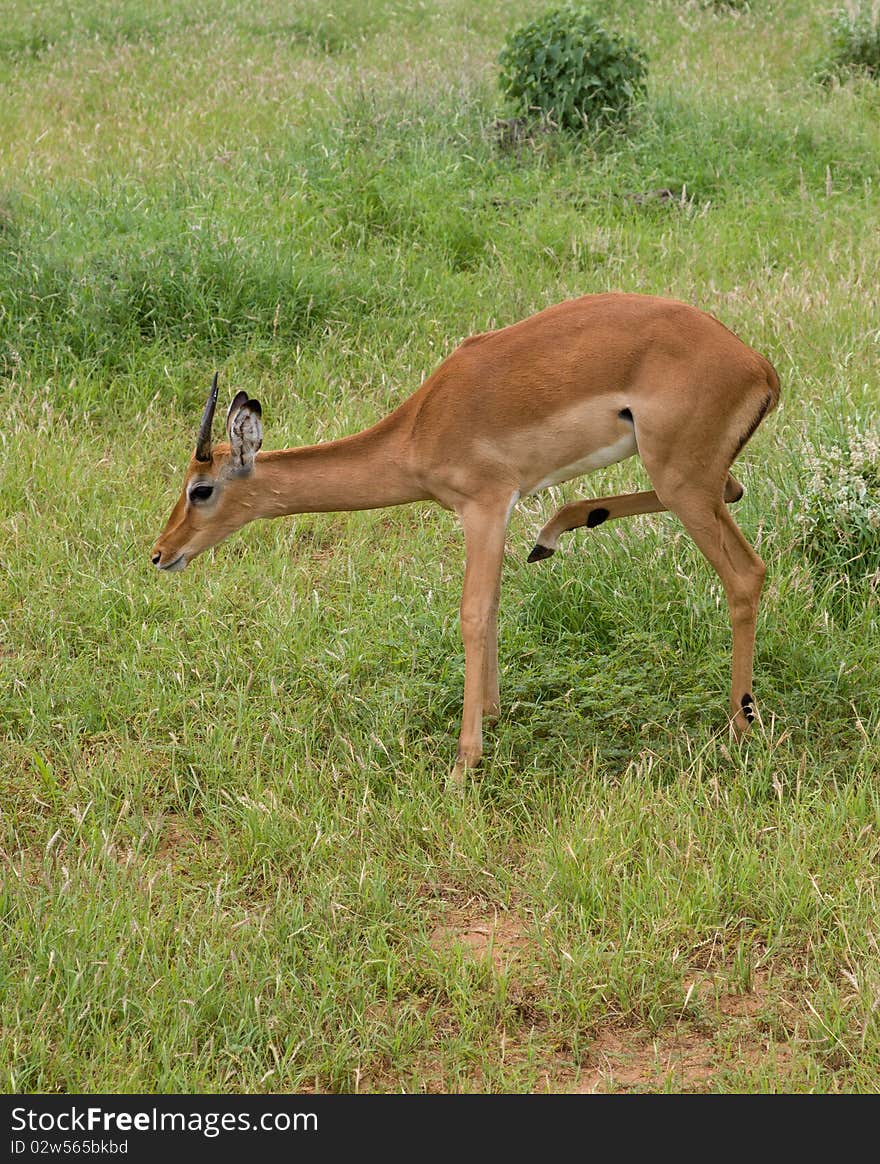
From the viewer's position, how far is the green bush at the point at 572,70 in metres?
9.12

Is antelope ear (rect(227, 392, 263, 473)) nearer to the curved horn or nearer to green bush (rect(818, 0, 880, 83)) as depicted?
the curved horn

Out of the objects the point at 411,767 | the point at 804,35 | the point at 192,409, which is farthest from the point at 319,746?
the point at 804,35

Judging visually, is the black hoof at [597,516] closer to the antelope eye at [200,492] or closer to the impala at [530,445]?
the impala at [530,445]

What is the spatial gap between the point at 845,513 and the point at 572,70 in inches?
198

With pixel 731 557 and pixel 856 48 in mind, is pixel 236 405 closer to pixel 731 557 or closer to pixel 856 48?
pixel 731 557

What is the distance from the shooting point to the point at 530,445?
4.41 meters

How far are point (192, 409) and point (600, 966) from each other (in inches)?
156

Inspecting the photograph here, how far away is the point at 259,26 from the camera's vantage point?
13.1 metres

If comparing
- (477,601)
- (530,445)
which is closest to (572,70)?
(530,445)

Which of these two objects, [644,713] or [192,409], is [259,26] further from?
[644,713]

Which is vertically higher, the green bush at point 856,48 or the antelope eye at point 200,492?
the antelope eye at point 200,492

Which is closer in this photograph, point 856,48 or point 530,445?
point 530,445

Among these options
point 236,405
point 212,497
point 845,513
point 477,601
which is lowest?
point 845,513

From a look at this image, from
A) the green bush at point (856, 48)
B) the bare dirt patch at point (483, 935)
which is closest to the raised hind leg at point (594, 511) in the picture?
the bare dirt patch at point (483, 935)
